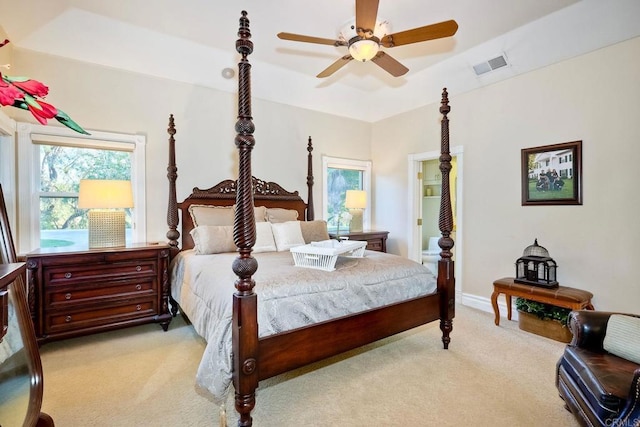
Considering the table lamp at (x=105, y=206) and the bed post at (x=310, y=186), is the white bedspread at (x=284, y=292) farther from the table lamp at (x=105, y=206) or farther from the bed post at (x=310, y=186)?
the bed post at (x=310, y=186)

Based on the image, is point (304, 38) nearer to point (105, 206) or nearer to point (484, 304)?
point (105, 206)

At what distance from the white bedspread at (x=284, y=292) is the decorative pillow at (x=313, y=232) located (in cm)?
78

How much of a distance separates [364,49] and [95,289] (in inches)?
126

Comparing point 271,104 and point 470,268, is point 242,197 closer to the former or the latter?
point 271,104

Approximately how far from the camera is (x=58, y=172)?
3242 mm

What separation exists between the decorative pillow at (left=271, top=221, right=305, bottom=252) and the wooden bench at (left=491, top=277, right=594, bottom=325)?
88.2 inches

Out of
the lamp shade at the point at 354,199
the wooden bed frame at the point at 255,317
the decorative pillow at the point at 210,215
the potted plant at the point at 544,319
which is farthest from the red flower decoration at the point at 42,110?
the lamp shade at the point at 354,199

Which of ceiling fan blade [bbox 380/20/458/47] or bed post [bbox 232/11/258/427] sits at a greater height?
ceiling fan blade [bbox 380/20/458/47]

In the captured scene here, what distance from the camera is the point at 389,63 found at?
280cm

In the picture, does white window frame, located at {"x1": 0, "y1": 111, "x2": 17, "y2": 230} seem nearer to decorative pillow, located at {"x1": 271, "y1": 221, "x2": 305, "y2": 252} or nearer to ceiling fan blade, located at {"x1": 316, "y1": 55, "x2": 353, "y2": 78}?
decorative pillow, located at {"x1": 271, "y1": 221, "x2": 305, "y2": 252}

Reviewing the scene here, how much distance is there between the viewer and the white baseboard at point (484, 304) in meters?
3.59

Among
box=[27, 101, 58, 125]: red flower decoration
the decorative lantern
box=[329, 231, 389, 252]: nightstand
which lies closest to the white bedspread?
the decorative lantern

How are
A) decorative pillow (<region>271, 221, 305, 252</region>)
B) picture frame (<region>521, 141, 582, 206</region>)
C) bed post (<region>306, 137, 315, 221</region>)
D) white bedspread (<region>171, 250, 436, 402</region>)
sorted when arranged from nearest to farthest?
white bedspread (<region>171, 250, 436, 402</region>)
picture frame (<region>521, 141, 582, 206</region>)
decorative pillow (<region>271, 221, 305, 252</region>)
bed post (<region>306, 137, 315, 221</region>)

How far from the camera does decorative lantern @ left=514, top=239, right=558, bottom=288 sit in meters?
3.13
